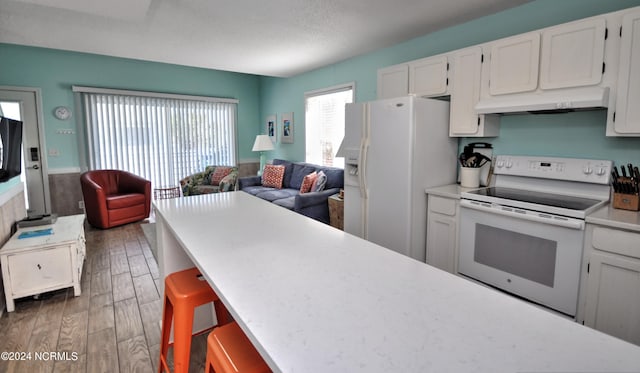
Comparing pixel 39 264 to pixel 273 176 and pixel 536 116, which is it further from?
pixel 536 116

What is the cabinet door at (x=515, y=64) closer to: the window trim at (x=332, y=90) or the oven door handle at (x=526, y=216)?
the oven door handle at (x=526, y=216)

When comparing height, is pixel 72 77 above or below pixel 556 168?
above

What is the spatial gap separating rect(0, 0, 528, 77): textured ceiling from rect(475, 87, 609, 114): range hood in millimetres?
888

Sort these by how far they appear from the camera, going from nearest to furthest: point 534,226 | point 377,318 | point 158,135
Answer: point 377,318
point 534,226
point 158,135

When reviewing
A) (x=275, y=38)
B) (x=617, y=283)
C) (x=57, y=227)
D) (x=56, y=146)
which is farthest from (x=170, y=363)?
(x=56, y=146)

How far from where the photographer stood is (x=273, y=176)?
5559 millimetres

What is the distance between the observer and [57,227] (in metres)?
3.01

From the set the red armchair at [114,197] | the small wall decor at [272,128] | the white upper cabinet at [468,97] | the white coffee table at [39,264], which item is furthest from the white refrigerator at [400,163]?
the red armchair at [114,197]

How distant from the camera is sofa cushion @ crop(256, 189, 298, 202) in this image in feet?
15.6

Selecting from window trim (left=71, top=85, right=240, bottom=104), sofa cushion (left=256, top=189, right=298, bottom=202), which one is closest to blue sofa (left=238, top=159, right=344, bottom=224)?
sofa cushion (left=256, top=189, right=298, bottom=202)

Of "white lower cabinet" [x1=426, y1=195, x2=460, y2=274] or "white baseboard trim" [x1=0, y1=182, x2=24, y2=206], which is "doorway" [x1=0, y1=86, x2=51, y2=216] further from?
"white lower cabinet" [x1=426, y1=195, x2=460, y2=274]

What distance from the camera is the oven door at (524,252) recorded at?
2.03 metres

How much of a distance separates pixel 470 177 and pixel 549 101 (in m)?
Answer: 0.90

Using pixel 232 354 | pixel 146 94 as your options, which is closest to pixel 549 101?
pixel 232 354
